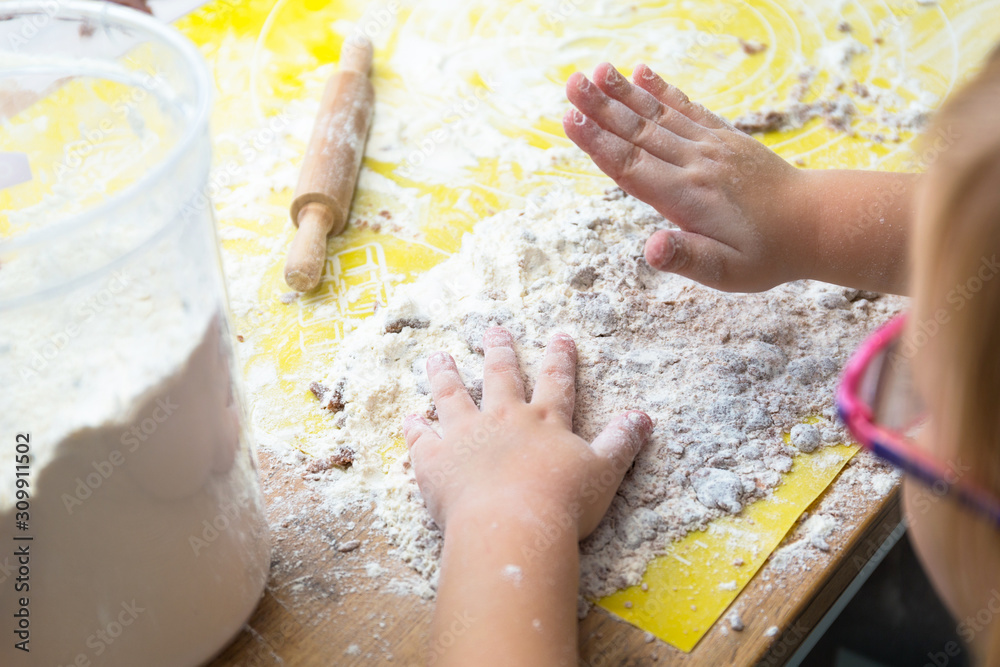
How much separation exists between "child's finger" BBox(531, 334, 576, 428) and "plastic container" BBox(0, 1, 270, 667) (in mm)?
239

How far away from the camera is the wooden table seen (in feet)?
1.84

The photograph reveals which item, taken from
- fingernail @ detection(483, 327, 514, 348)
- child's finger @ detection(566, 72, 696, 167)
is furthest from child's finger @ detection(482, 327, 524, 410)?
child's finger @ detection(566, 72, 696, 167)

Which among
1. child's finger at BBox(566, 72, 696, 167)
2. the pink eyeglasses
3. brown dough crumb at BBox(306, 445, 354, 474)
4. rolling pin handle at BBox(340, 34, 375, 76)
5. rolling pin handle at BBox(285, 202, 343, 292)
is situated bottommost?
brown dough crumb at BBox(306, 445, 354, 474)

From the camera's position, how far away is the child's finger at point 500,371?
2.21ft

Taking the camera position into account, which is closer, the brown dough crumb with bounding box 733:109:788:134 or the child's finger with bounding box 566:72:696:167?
the child's finger with bounding box 566:72:696:167

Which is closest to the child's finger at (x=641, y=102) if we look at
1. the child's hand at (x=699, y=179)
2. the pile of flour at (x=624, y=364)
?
the child's hand at (x=699, y=179)

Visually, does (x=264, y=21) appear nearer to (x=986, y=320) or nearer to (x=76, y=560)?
(x=76, y=560)

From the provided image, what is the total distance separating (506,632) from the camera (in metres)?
0.52

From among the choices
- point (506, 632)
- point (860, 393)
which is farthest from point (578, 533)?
point (860, 393)

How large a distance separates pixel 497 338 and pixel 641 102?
0.29m

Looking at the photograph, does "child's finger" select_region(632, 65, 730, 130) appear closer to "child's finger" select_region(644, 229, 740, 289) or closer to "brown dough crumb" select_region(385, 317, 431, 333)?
"child's finger" select_region(644, 229, 740, 289)

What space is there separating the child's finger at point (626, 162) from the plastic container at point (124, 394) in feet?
1.33

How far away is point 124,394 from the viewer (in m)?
0.44

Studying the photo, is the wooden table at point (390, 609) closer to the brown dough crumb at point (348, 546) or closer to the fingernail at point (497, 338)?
the brown dough crumb at point (348, 546)
